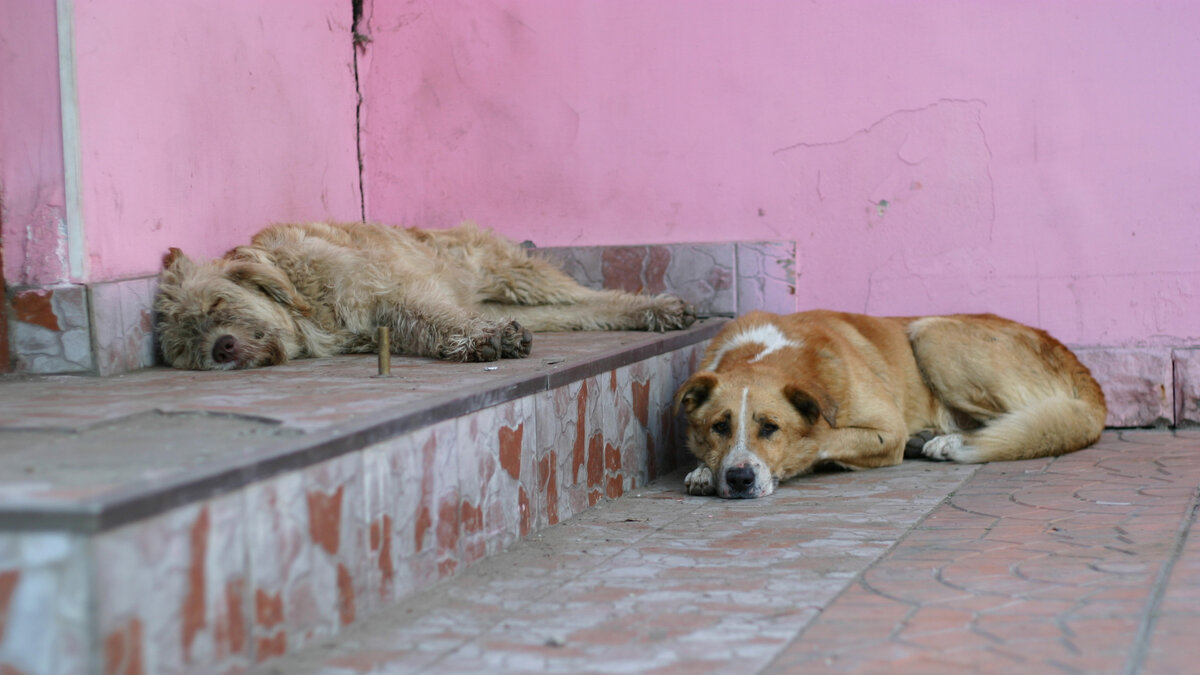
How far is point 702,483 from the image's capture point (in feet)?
15.1

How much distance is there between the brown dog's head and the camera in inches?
177

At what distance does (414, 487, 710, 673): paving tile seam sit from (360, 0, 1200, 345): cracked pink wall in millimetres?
2199

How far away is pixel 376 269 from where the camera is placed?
5.31 m

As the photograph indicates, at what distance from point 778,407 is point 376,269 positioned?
6.40ft

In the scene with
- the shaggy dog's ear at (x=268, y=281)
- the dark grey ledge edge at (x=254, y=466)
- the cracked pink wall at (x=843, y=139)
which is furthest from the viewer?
the cracked pink wall at (x=843, y=139)

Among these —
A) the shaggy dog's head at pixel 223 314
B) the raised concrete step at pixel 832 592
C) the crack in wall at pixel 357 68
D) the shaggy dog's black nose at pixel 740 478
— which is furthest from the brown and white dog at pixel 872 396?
the crack in wall at pixel 357 68

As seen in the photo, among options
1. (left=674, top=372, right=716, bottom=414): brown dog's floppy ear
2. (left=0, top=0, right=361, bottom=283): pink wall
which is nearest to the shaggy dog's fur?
(left=0, top=0, right=361, bottom=283): pink wall

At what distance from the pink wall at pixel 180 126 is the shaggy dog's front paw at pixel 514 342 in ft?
4.63

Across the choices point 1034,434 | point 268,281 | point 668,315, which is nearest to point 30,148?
point 268,281

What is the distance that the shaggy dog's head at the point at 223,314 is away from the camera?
442cm

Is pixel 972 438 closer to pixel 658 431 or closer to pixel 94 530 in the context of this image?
pixel 658 431

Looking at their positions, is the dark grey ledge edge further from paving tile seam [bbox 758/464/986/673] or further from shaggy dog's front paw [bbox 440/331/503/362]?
paving tile seam [bbox 758/464/986/673]

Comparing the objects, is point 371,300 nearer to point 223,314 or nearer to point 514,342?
point 223,314

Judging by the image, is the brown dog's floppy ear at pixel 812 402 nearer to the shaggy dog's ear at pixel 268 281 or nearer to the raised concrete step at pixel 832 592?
the raised concrete step at pixel 832 592
